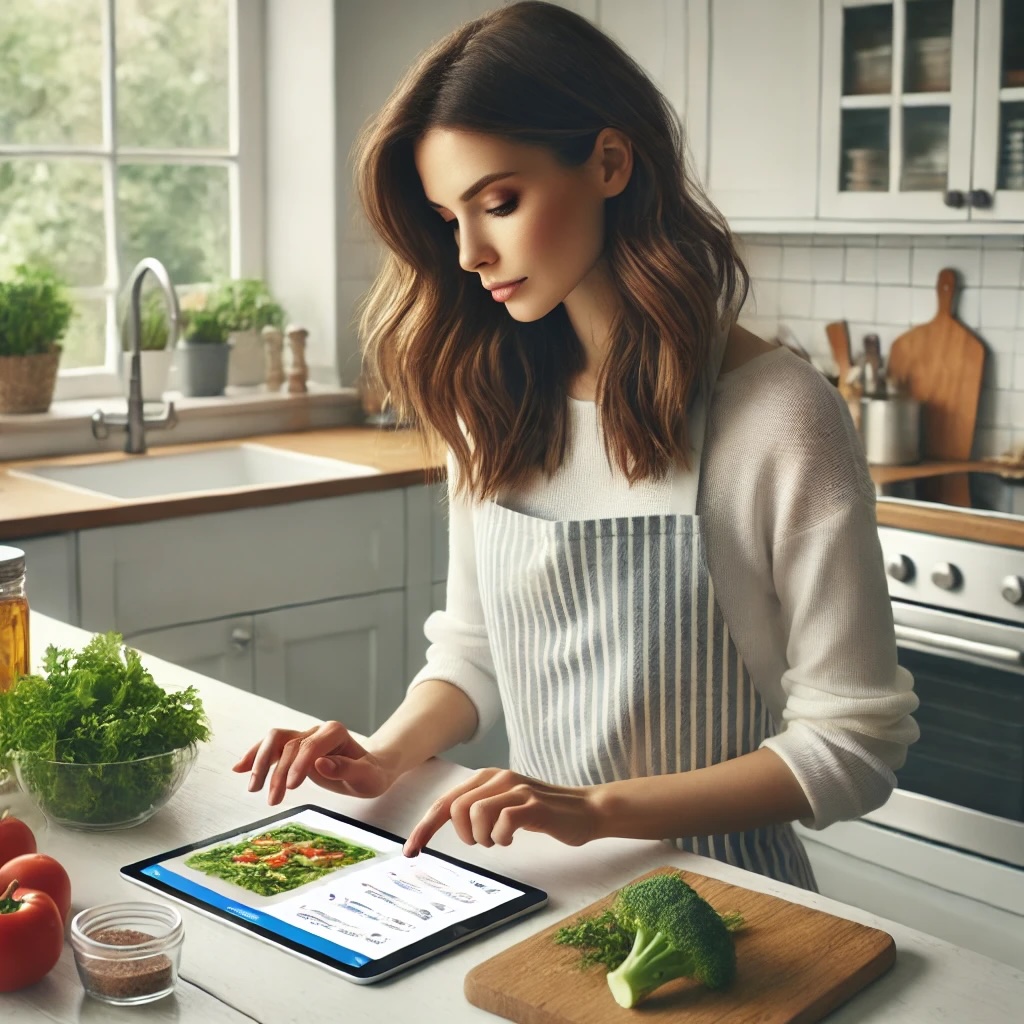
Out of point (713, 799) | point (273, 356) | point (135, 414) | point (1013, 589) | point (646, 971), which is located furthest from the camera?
point (273, 356)

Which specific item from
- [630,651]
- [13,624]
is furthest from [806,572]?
[13,624]

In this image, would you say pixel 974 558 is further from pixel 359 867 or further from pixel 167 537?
pixel 359 867

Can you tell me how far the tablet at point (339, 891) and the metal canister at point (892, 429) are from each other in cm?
224

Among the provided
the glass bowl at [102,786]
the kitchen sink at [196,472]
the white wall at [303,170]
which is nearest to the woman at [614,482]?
the glass bowl at [102,786]

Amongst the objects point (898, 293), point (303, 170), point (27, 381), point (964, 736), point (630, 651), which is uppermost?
point (303, 170)

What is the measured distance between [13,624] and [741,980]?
2.88ft

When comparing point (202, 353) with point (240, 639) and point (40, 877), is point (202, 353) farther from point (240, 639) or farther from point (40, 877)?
point (40, 877)

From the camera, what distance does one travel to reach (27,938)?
105 cm

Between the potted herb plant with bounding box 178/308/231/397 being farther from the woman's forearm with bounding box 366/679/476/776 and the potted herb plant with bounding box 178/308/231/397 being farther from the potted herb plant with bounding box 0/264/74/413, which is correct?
the woman's forearm with bounding box 366/679/476/776

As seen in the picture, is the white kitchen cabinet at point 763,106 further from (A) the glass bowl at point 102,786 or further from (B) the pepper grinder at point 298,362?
(A) the glass bowl at point 102,786

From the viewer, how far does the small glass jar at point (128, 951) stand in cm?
103

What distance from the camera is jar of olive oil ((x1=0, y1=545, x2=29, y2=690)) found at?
153 cm

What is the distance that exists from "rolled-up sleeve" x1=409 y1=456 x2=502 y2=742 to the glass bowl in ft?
1.36

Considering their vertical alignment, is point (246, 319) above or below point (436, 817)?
above
